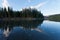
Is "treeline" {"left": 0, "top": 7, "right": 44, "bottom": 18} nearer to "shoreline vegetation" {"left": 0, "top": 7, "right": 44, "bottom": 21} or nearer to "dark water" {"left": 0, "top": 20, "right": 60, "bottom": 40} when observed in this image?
"shoreline vegetation" {"left": 0, "top": 7, "right": 44, "bottom": 21}

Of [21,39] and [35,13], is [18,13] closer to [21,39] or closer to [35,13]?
[35,13]

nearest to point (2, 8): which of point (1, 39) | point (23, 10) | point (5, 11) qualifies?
point (5, 11)

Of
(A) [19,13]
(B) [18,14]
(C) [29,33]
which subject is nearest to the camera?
(C) [29,33]

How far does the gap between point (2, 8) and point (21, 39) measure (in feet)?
331

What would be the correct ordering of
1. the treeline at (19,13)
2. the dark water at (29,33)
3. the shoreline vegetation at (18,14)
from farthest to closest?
1. the treeline at (19,13)
2. the shoreline vegetation at (18,14)
3. the dark water at (29,33)

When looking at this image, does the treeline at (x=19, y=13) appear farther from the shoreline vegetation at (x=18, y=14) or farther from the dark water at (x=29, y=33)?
the dark water at (x=29, y=33)

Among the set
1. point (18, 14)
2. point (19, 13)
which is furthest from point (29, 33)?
point (19, 13)

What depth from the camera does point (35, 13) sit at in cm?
13738

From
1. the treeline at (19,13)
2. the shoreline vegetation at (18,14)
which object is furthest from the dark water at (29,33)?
the treeline at (19,13)

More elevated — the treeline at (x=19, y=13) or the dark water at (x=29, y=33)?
the treeline at (x=19, y=13)

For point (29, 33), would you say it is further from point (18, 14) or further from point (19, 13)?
point (19, 13)

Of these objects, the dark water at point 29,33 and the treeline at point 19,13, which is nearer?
the dark water at point 29,33

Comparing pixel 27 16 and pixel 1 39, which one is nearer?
pixel 1 39

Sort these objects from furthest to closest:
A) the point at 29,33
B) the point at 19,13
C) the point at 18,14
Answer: the point at 19,13 < the point at 18,14 < the point at 29,33
